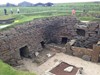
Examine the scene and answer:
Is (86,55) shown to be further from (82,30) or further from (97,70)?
(82,30)

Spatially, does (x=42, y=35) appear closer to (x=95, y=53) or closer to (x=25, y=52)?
(x=25, y=52)

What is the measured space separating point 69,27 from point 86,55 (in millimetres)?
5463

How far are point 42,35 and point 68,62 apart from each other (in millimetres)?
5501

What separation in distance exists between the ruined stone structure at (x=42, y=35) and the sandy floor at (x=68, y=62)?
4.81 ft

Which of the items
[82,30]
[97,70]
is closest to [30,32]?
[82,30]

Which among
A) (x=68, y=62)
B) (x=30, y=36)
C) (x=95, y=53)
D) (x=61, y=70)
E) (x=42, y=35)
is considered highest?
(x=30, y=36)

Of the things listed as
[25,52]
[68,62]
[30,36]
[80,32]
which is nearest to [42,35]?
[30,36]

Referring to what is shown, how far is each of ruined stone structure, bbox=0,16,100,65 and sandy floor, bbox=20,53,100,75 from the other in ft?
4.81

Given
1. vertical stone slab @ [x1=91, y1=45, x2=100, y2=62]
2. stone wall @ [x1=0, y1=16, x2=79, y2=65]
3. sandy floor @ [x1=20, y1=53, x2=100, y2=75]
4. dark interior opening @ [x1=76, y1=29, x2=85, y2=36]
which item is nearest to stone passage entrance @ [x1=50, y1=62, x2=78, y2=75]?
sandy floor @ [x1=20, y1=53, x2=100, y2=75]

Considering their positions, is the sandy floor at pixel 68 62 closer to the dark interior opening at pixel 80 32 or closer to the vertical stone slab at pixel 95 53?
the vertical stone slab at pixel 95 53

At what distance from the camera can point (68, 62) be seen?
14930 millimetres

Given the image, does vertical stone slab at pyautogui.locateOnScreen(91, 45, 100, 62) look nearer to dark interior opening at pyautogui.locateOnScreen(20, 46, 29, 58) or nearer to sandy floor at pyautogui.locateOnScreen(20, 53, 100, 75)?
sandy floor at pyautogui.locateOnScreen(20, 53, 100, 75)

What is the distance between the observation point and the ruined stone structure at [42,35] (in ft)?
46.7

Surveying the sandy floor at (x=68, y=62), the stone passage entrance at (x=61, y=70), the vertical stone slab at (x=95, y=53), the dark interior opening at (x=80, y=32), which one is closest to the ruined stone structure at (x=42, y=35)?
the dark interior opening at (x=80, y=32)
